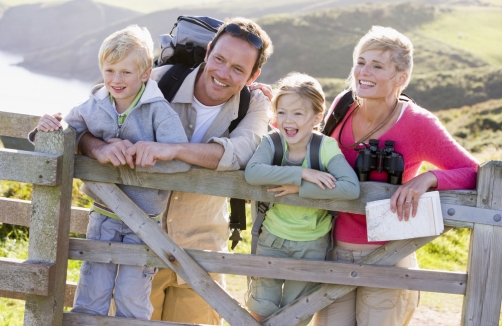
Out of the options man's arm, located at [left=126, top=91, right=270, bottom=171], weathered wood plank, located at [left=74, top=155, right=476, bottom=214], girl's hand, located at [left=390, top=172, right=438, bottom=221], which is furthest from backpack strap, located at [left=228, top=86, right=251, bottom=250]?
girl's hand, located at [left=390, top=172, right=438, bottom=221]

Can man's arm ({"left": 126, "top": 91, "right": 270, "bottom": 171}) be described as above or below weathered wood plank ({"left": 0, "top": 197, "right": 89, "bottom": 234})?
above

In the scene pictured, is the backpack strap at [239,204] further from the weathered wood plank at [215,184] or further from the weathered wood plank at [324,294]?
the weathered wood plank at [324,294]

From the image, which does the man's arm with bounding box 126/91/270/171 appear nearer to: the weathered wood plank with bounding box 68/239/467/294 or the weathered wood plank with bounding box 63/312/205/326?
the weathered wood plank with bounding box 68/239/467/294

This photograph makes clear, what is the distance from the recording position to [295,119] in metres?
3.45

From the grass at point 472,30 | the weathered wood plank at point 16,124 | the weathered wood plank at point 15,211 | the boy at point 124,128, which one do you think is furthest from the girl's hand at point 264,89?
the grass at point 472,30

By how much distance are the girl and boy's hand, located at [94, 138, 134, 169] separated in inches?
28.6

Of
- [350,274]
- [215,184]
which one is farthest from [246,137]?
[350,274]

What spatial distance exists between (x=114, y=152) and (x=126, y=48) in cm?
66

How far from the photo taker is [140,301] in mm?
3650

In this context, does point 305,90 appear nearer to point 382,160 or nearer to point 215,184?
point 382,160

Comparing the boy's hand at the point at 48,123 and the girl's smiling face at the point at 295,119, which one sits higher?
the girl's smiling face at the point at 295,119

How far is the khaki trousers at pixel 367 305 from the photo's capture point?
11.8ft

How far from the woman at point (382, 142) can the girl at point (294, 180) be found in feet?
0.75

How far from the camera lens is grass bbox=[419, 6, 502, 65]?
229ft
